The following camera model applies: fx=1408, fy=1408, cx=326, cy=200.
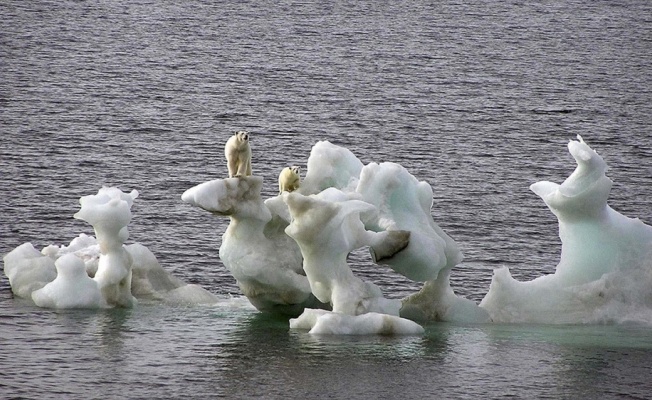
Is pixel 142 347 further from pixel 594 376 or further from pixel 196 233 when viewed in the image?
pixel 196 233

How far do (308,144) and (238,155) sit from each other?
18.5m

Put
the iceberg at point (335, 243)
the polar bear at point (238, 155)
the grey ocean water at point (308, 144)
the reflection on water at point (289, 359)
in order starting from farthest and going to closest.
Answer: the polar bear at point (238, 155) → the iceberg at point (335, 243) → the grey ocean water at point (308, 144) → the reflection on water at point (289, 359)

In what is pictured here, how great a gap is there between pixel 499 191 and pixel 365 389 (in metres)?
17.5

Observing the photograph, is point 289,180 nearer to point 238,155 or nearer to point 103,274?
point 238,155

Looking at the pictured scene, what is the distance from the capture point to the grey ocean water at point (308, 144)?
17.3m

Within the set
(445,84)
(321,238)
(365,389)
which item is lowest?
(365,389)

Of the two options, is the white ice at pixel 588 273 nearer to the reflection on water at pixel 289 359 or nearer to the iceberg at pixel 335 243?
the reflection on water at pixel 289 359

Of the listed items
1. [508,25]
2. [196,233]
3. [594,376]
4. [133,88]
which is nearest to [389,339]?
[594,376]

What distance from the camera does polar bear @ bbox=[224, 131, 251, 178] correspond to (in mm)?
20391

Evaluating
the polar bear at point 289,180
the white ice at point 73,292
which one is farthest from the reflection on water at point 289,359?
the polar bear at point 289,180

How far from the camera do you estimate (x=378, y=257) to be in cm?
1958

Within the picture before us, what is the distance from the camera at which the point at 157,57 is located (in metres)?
55.8

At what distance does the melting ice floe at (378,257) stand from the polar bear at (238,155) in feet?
2.02

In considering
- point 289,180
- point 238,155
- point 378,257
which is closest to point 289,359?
point 378,257
